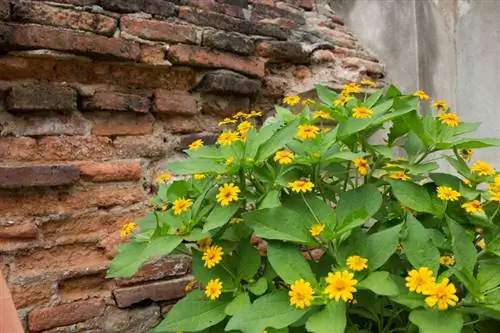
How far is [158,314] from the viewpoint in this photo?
154cm

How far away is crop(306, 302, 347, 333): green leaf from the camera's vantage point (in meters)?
0.85

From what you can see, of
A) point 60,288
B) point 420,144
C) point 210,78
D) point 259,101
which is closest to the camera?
point 420,144

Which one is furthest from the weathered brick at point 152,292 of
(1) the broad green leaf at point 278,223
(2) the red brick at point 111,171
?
(1) the broad green leaf at point 278,223

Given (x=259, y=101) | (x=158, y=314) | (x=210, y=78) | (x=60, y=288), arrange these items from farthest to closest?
(x=259, y=101), (x=210, y=78), (x=158, y=314), (x=60, y=288)

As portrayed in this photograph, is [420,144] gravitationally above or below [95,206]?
above

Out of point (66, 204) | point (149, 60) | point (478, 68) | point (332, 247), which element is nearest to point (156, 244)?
point (332, 247)

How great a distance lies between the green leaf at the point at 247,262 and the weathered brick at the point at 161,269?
534 millimetres

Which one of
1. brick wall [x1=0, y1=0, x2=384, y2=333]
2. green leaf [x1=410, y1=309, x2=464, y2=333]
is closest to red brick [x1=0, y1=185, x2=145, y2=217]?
brick wall [x1=0, y1=0, x2=384, y2=333]

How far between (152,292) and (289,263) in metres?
0.67

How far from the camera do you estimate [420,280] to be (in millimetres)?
893

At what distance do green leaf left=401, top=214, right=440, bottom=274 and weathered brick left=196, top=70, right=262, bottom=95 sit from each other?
870mm

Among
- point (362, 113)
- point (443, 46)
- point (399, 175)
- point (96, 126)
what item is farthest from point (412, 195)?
point (443, 46)

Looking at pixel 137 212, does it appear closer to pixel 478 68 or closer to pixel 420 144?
pixel 420 144

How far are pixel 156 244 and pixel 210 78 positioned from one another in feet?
2.53
